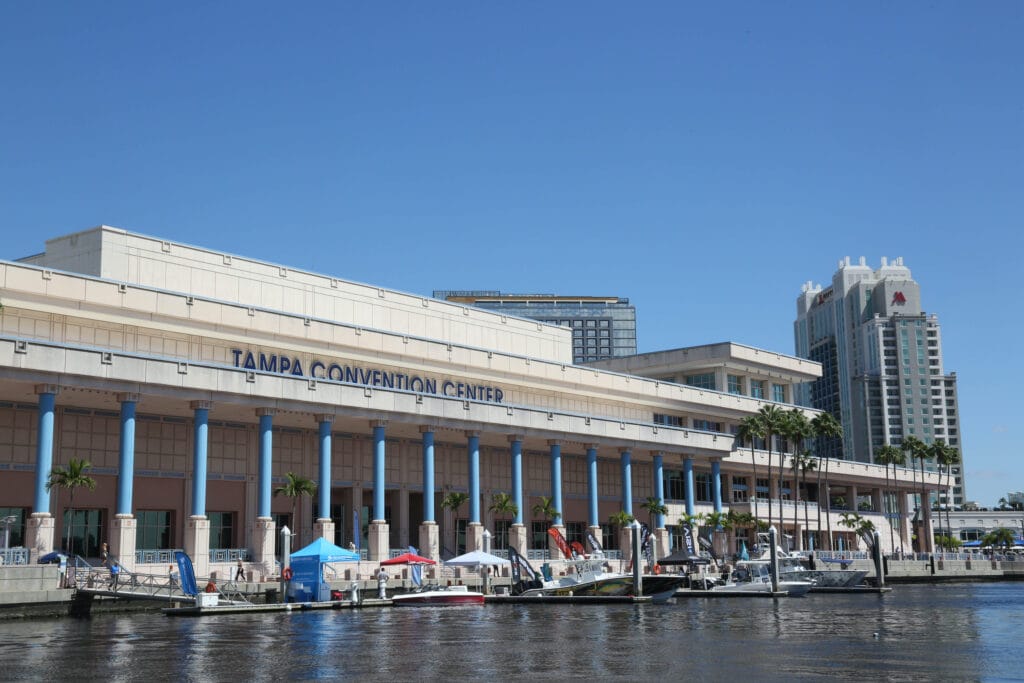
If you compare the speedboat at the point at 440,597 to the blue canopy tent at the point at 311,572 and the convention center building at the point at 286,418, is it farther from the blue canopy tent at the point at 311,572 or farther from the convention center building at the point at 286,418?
the convention center building at the point at 286,418

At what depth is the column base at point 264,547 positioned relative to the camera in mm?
67250

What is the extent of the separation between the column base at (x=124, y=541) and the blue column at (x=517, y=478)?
3072 cm

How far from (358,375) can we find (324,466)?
1312 centimetres

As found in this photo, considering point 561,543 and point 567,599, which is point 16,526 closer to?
point 567,599

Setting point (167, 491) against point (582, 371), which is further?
point (582, 371)

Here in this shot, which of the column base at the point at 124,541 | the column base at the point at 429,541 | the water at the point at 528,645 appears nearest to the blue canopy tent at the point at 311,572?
the water at the point at 528,645

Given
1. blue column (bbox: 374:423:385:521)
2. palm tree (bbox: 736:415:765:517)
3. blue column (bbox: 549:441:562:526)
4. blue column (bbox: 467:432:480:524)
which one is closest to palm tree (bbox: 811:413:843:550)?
palm tree (bbox: 736:415:765:517)

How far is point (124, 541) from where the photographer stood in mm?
60656

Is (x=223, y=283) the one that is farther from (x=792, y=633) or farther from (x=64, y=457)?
(x=792, y=633)

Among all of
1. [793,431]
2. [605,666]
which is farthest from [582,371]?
[605,666]

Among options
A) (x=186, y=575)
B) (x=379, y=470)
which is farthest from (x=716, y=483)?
(x=186, y=575)

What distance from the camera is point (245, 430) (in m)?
76.4

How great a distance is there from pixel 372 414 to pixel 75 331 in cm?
1830

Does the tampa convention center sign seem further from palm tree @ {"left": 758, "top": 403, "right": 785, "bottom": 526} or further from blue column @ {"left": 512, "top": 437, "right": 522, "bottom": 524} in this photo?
palm tree @ {"left": 758, "top": 403, "right": 785, "bottom": 526}
